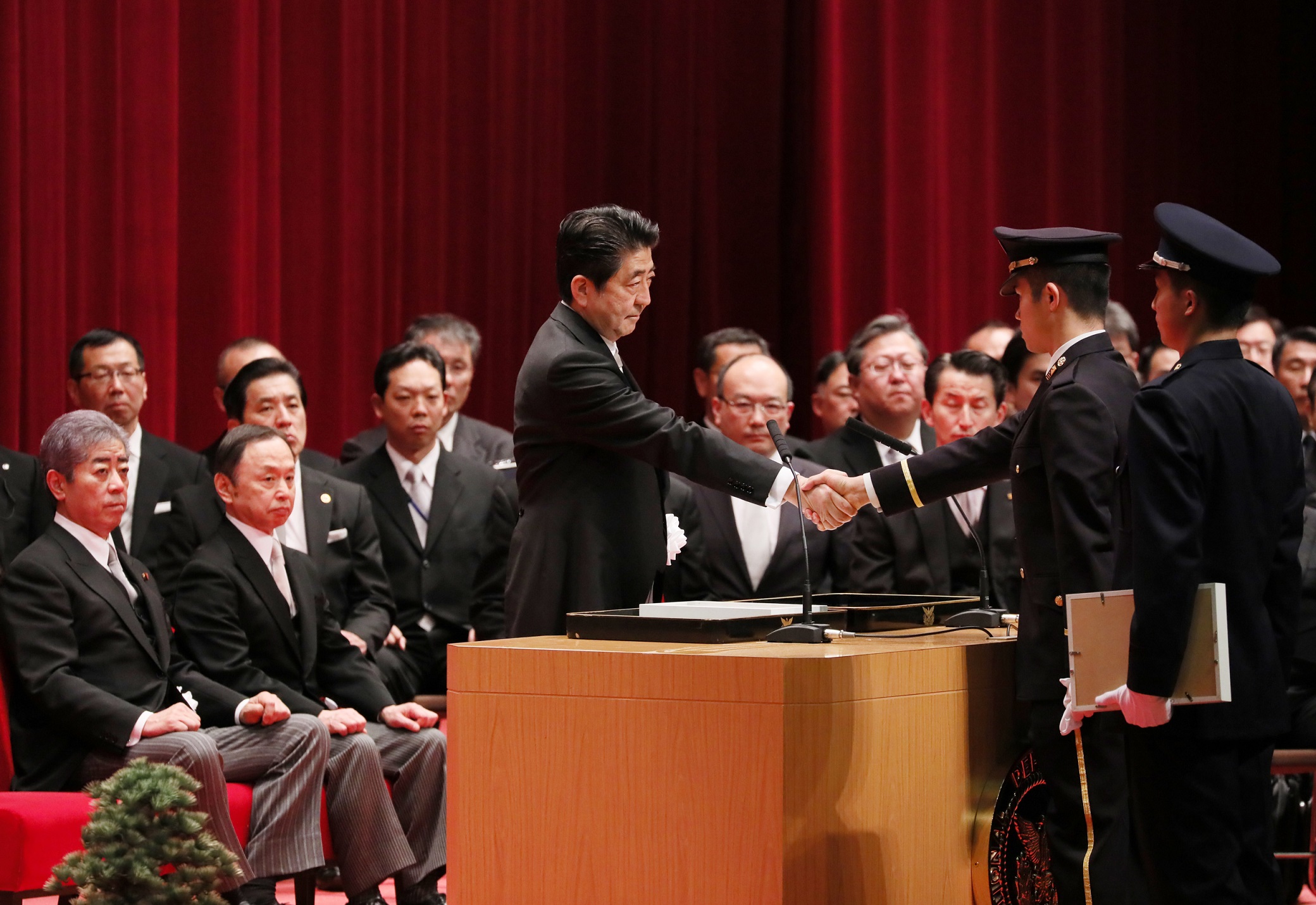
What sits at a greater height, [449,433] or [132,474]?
[449,433]

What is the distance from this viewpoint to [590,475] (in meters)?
3.15

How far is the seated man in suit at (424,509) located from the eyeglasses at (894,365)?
117 cm

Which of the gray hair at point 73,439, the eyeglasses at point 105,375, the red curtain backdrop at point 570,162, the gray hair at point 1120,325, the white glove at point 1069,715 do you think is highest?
the red curtain backdrop at point 570,162

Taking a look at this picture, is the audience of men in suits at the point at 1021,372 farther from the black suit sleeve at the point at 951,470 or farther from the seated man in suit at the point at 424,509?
the seated man in suit at the point at 424,509

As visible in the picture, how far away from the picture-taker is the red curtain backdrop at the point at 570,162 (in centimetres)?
560

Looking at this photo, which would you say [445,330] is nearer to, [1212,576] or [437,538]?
[437,538]

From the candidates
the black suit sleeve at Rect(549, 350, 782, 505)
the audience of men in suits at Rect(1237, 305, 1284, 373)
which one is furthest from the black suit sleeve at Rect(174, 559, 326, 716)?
the audience of men in suits at Rect(1237, 305, 1284, 373)

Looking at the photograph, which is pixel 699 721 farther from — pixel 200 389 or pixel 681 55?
pixel 681 55

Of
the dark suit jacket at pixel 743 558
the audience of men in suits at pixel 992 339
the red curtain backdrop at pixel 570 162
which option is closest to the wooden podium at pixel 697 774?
the dark suit jacket at pixel 743 558

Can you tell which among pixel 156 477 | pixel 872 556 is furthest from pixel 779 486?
pixel 156 477

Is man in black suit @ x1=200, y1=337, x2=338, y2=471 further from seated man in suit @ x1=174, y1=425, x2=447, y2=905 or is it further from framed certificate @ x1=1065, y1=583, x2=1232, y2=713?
framed certificate @ x1=1065, y1=583, x2=1232, y2=713

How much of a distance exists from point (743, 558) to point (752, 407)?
0.44 metres

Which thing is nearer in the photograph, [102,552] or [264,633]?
[102,552]

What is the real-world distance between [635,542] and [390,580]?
1795mm
